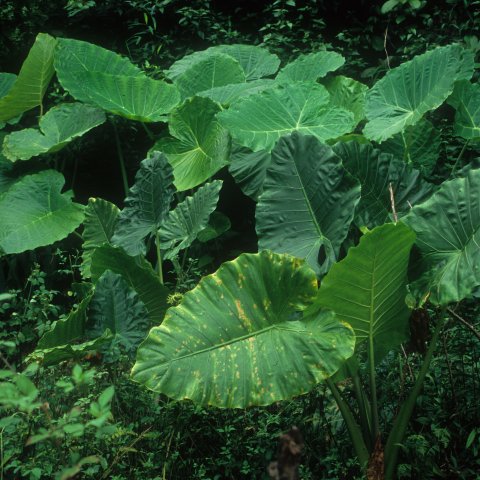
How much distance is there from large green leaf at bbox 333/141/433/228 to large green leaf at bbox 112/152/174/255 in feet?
2.45

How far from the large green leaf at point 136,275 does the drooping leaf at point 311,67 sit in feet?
5.85

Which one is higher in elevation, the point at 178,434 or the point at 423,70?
the point at 423,70

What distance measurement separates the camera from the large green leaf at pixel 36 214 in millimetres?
3625

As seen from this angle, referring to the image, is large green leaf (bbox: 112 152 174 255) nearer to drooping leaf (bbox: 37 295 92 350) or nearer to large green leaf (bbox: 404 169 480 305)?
drooping leaf (bbox: 37 295 92 350)

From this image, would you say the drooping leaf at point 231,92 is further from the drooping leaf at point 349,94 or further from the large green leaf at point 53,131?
the large green leaf at point 53,131

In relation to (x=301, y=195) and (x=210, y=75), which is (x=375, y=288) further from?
(x=210, y=75)

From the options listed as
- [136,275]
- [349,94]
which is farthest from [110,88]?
[136,275]

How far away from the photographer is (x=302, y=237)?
228cm

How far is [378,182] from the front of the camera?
259cm

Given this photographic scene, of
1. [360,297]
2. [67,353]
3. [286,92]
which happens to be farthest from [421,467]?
[286,92]

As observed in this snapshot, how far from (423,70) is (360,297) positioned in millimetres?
1739

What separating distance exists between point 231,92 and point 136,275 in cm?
155

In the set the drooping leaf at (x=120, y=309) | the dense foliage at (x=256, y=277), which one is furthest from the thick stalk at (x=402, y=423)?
the drooping leaf at (x=120, y=309)

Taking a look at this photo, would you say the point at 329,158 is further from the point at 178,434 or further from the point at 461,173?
the point at 178,434
